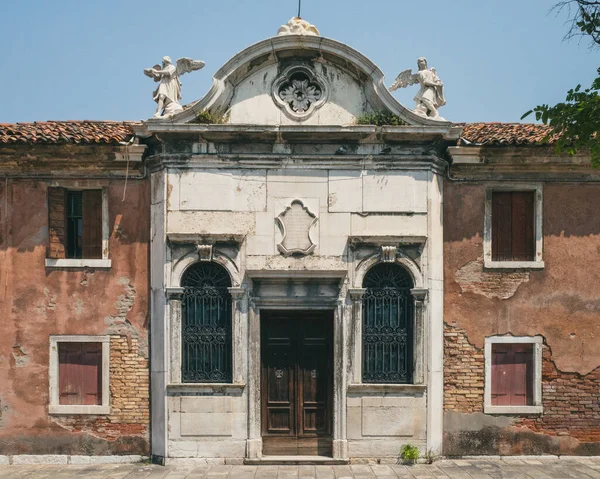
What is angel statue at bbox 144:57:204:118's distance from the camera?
1250 cm

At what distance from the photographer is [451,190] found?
1295 centimetres

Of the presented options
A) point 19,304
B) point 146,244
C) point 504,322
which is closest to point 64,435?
point 19,304

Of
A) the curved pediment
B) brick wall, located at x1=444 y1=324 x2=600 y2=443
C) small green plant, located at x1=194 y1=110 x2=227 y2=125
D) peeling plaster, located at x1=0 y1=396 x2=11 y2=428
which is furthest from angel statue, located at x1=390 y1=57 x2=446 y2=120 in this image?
peeling plaster, located at x1=0 y1=396 x2=11 y2=428

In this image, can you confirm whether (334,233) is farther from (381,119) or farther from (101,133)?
(101,133)

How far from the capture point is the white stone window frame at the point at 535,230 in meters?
12.8

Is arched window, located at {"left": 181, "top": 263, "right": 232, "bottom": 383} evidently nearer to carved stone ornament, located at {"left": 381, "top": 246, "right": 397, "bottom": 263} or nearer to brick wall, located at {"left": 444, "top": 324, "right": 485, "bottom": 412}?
carved stone ornament, located at {"left": 381, "top": 246, "right": 397, "bottom": 263}

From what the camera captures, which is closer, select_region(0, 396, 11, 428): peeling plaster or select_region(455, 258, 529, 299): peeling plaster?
select_region(0, 396, 11, 428): peeling plaster

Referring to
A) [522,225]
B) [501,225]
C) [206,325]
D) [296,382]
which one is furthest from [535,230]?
[206,325]


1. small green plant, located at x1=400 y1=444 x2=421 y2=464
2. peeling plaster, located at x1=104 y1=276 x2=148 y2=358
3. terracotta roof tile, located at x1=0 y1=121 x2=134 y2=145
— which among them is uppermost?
terracotta roof tile, located at x1=0 y1=121 x2=134 y2=145

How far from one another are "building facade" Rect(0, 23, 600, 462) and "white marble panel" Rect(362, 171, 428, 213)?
36 mm

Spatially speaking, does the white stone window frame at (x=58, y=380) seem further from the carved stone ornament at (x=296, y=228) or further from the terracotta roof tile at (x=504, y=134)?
the terracotta roof tile at (x=504, y=134)

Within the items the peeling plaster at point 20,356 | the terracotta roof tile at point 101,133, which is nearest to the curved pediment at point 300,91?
the terracotta roof tile at point 101,133

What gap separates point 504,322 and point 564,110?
431 centimetres

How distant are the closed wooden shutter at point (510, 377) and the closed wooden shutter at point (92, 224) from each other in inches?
290
